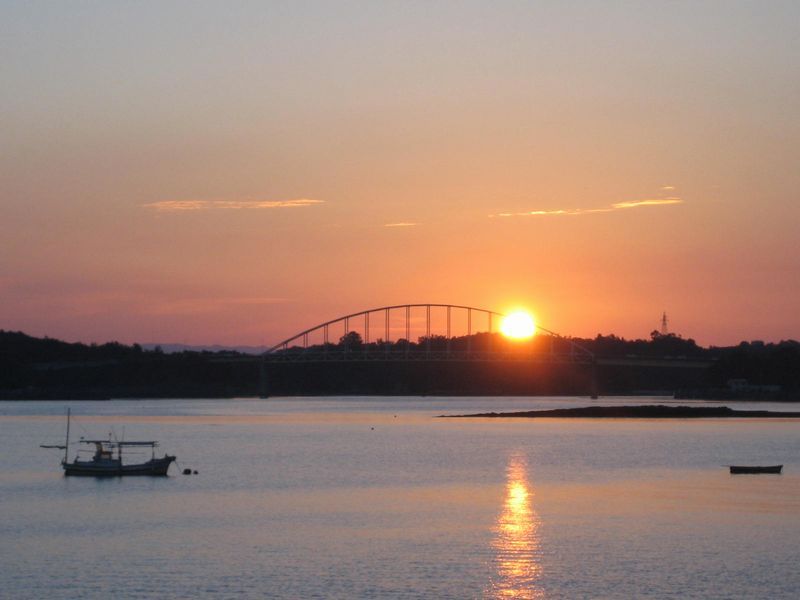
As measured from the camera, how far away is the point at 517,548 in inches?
1822

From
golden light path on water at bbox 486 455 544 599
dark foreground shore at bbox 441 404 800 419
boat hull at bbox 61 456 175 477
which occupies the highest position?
dark foreground shore at bbox 441 404 800 419

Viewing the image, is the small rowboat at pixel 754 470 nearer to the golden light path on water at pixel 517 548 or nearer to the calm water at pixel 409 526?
the calm water at pixel 409 526

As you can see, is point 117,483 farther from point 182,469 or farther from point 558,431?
point 558,431

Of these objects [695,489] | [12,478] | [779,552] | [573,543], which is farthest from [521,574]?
[12,478]

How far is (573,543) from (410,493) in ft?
65.1

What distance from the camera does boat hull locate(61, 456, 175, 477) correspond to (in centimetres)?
7488

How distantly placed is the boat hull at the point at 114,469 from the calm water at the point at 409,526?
2.77 ft

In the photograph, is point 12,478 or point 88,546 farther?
point 12,478

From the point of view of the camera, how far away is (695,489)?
A: 2704 inches

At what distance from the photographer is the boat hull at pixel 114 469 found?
74.9 m

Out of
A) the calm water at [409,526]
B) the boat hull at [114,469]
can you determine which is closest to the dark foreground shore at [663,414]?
the calm water at [409,526]

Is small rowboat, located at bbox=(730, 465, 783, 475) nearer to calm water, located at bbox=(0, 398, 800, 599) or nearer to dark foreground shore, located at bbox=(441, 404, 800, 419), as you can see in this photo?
calm water, located at bbox=(0, 398, 800, 599)

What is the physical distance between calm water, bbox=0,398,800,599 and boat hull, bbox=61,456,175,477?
0.85m

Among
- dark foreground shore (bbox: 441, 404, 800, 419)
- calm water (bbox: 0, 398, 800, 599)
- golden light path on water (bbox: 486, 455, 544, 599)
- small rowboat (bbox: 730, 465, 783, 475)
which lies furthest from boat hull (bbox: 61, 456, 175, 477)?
dark foreground shore (bbox: 441, 404, 800, 419)
